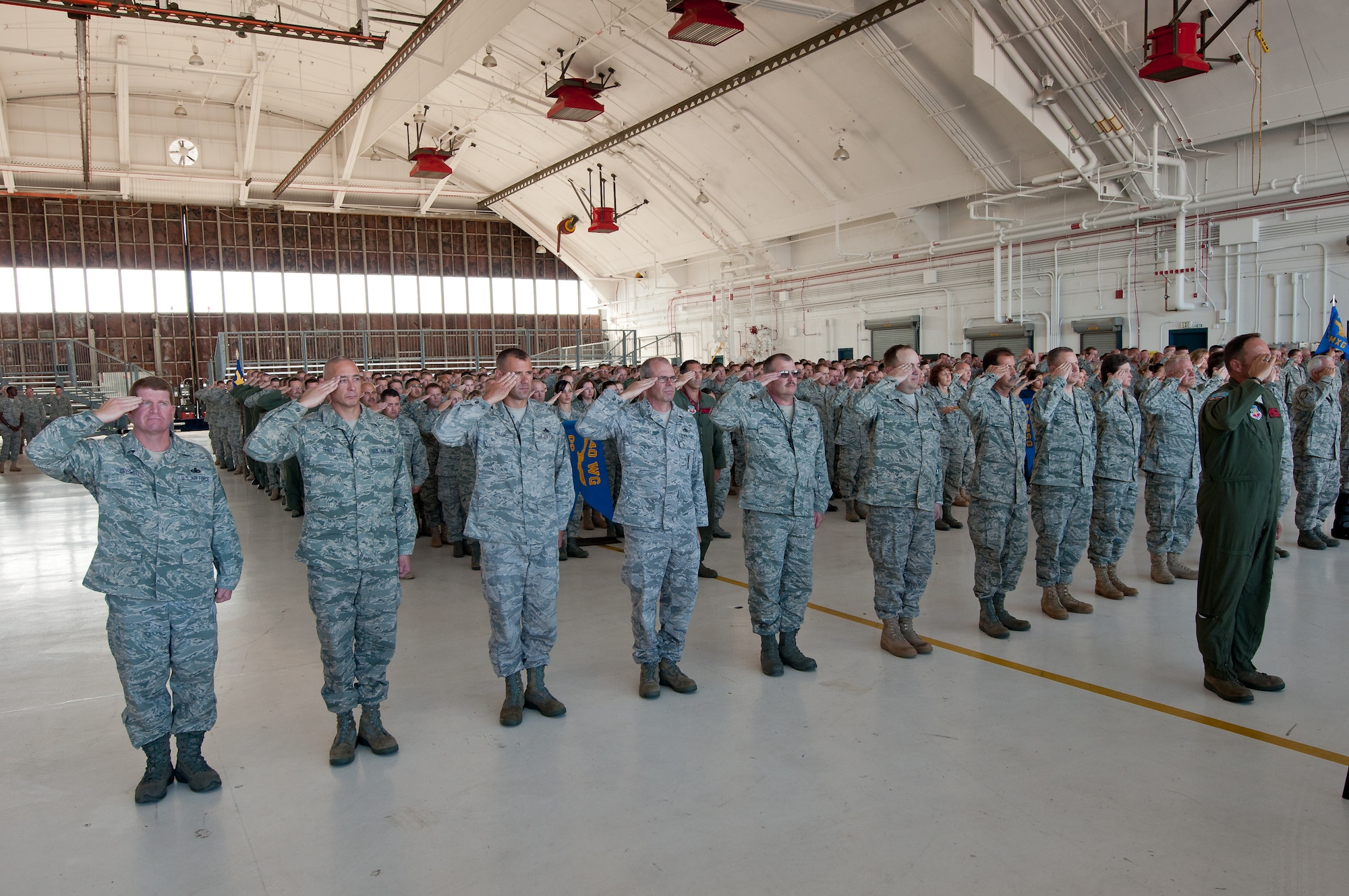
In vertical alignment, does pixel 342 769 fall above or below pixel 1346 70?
below

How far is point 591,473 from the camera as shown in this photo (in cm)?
848

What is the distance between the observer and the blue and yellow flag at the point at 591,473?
8.41m

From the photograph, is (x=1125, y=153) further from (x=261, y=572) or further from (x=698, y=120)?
(x=261, y=572)

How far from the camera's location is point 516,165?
86.0ft

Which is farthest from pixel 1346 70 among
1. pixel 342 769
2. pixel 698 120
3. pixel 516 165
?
pixel 516 165

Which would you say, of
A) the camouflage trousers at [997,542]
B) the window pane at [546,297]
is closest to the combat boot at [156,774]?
the camouflage trousers at [997,542]

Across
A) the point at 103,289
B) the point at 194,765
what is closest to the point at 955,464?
the point at 194,765

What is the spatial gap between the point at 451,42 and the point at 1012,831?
1376cm

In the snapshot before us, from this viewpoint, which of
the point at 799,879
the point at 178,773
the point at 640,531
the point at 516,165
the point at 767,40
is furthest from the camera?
the point at 516,165

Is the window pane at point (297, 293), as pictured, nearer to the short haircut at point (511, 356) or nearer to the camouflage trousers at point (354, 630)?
the short haircut at point (511, 356)

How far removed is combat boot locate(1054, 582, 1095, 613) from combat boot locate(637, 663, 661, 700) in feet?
9.76

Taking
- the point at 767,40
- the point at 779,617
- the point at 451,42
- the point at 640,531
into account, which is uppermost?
the point at 767,40

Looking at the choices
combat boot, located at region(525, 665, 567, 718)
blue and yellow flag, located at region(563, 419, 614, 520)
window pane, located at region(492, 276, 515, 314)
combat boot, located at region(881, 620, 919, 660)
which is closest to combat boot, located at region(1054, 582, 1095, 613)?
combat boot, located at region(881, 620, 919, 660)

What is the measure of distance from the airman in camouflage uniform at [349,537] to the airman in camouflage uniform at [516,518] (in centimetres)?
38
